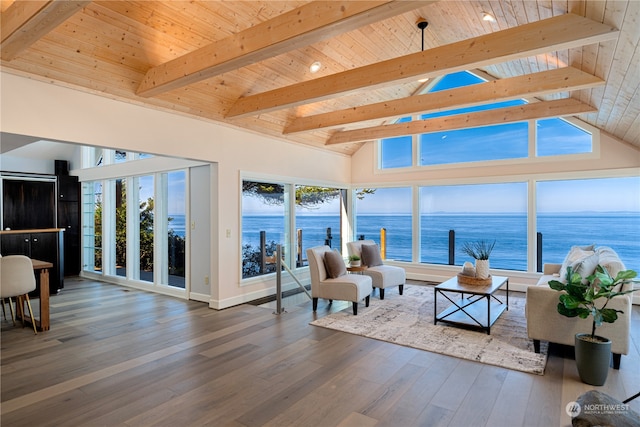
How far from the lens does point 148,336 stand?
157 inches

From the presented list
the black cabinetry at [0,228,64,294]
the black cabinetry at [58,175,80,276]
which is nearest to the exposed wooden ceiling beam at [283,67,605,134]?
the black cabinetry at [0,228,64,294]

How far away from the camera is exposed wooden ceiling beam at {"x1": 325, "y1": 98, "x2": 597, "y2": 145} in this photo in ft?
16.1

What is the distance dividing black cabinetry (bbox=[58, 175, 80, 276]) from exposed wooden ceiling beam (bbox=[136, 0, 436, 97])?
529cm

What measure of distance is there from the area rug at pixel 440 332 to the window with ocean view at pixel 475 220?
1619 millimetres

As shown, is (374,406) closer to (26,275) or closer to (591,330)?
(591,330)

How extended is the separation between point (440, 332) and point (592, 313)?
1.51m

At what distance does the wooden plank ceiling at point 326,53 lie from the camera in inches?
105

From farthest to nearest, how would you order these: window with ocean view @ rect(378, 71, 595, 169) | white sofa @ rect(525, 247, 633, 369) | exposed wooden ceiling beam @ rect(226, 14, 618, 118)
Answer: window with ocean view @ rect(378, 71, 595, 169) → white sofa @ rect(525, 247, 633, 369) → exposed wooden ceiling beam @ rect(226, 14, 618, 118)

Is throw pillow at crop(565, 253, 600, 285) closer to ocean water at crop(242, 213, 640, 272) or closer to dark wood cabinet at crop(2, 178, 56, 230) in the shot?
ocean water at crop(242, 213, 640, 272)

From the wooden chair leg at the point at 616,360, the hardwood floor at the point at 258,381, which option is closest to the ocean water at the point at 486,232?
the hardwood floor at the point at 258,381

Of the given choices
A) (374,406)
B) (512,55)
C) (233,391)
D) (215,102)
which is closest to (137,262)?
(215,102)

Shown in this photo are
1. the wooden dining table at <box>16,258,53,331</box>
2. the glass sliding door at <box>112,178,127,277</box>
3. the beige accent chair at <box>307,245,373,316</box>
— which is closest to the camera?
the wooden dining table at <box>16,258,53,331</box>

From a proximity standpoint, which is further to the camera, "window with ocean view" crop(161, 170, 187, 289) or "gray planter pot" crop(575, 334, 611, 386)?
"window with ocean view" crop(161, 170, 187, 289)

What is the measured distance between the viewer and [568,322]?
3291mm
